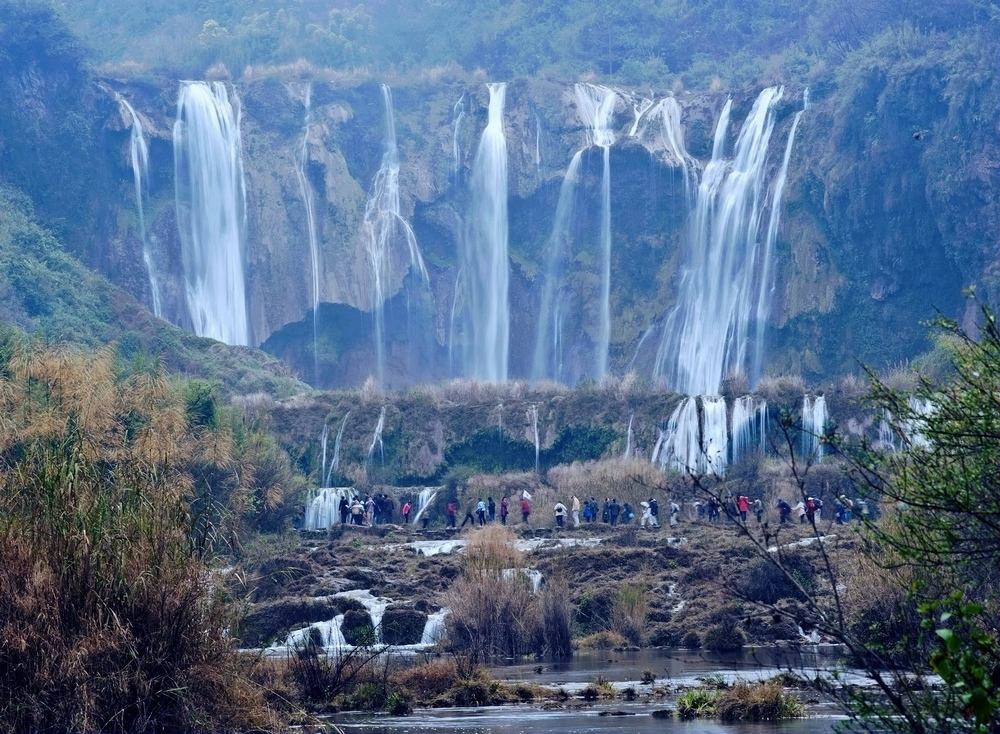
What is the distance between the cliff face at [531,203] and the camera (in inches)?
3314

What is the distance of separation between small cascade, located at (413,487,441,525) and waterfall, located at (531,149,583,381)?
29.7 meters

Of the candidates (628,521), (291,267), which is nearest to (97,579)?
Result: (628,521)

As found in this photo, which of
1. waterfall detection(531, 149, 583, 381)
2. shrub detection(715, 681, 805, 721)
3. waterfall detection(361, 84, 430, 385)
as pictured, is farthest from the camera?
waterfall detection(361, 84, 430, 385)

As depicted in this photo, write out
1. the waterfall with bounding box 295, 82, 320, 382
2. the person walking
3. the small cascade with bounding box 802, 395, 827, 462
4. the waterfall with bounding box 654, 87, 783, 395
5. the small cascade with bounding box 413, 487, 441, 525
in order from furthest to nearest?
the waterfall with bounding box 295, 82, 320, 382 → the waterfall with bounding box 654, 87, 783, 395 → the small cascade with bounding box 413, 487, 441, 525 → the small cascade with bounding box 802, 395, 827, 462 → the person walking

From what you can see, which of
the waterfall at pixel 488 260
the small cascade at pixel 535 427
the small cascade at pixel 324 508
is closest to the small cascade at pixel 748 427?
the small cascade at pixel 535 427

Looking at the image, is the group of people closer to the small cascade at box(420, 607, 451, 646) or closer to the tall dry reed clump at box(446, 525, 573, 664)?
the small cascade at box(420, 607, 451, 646)

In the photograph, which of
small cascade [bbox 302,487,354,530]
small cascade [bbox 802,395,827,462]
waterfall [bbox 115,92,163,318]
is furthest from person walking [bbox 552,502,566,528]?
waterfall [bbox 115,92,163,318]

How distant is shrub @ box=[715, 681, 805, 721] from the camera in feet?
80.4

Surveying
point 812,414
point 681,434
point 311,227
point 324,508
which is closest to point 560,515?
point 324,508

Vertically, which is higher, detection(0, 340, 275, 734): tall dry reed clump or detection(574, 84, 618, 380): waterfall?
detection(574, 84, 618, 380): waterfall

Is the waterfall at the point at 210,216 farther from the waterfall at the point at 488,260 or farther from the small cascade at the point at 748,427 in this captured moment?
the small cascade at the point at 748,427

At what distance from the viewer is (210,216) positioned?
92125 mm

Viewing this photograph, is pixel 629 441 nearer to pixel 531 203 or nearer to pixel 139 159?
pixel 531 203

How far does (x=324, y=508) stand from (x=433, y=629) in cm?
2268
